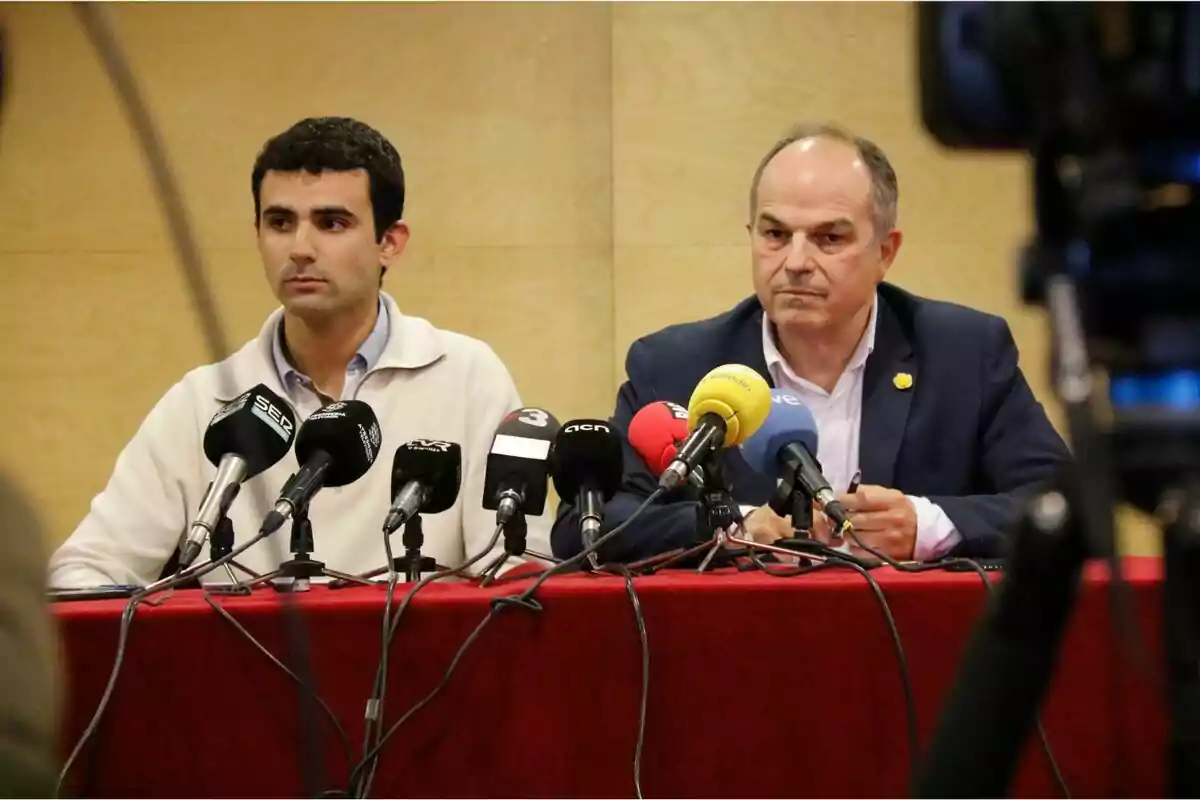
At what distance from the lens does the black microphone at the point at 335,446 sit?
1.24 metres

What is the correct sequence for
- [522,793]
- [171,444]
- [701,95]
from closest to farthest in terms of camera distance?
[522,793]
[171,444]
[701,95]

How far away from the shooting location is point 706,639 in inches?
46.6

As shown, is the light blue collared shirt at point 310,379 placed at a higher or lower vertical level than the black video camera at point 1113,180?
lower

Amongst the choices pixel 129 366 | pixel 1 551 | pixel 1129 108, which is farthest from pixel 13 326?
pixel 1129 108

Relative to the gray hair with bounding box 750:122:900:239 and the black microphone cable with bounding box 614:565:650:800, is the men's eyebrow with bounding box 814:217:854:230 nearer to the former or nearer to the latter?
the gray hair with bounding box 750:122:900:239

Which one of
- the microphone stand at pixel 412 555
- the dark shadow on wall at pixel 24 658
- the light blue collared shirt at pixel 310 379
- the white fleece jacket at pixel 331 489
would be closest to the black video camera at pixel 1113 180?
the dark shadow on wall at pixel 24 658

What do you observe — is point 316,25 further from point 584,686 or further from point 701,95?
point 584,686

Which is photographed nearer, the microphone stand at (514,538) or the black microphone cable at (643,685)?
the black microphone cable at (643,685)

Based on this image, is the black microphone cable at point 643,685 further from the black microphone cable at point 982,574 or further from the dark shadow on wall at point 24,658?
the dark shadow on wall at point 24,658

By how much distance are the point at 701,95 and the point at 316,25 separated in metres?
0.95

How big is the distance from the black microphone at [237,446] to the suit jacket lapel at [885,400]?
0.99 meters

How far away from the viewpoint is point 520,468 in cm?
131

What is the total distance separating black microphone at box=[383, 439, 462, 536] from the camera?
4.17 ft

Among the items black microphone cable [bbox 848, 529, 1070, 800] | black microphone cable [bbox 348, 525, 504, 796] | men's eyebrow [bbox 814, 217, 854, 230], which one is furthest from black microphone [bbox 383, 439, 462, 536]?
men's eyebrow [bbox 814, 217, 854, 230]
